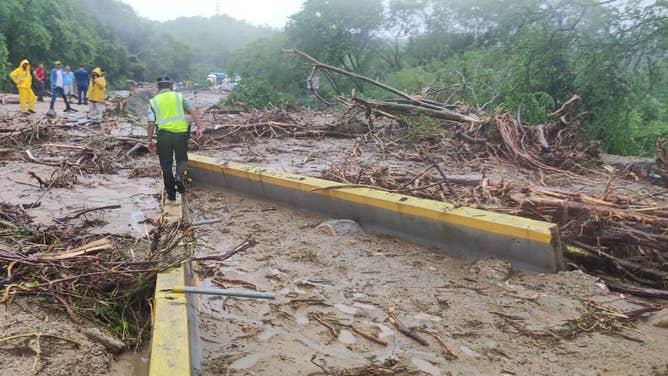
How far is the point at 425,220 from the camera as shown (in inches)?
206

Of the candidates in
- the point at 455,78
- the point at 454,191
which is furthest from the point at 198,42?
the point at 454,191

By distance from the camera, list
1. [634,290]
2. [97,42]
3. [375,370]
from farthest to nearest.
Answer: [97,42]
[634,290]
[375,370]

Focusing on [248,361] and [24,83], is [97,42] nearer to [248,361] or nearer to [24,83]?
[24,83]

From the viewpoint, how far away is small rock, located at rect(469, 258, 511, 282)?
4.43 meters

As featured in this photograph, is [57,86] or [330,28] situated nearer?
[57,86]

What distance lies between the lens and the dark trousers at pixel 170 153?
661 cm

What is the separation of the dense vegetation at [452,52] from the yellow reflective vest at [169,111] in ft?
23.3

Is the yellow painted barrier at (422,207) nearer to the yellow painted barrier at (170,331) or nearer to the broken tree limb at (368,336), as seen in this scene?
the broken tree limb at (368,336)

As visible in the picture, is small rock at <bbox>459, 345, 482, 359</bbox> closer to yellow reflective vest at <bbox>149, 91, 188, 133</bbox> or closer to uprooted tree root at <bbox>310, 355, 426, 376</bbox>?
uprooted tree root at <bbox>310, 355, 426, 376</bbox>

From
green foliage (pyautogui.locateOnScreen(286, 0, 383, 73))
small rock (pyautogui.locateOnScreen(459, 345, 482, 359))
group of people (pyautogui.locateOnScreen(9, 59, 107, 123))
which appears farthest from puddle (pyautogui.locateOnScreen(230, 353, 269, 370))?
green foliage (pyautogui.locateOnScreen(286, 0, 383, 73))

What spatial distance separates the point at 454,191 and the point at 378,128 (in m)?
6.45

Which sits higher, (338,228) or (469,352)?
(338,228)

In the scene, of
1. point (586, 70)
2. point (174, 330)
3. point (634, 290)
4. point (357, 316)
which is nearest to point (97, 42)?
point (586, 70)

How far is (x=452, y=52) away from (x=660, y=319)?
33.7 metres
